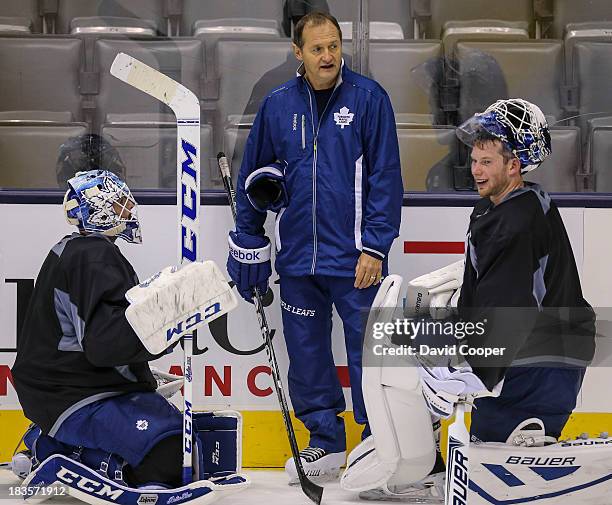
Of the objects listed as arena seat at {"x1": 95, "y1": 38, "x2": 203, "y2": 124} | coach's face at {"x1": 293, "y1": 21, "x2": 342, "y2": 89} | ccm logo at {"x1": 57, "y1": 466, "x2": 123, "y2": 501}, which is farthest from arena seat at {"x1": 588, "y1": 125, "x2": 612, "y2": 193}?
ccm logo at {"x1": 57, "y1": 466, "x2": 123, "y2": 501}

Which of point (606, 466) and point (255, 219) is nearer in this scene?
point (606, 466)

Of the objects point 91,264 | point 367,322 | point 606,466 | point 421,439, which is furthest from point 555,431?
point 91,264

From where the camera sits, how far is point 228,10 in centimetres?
404

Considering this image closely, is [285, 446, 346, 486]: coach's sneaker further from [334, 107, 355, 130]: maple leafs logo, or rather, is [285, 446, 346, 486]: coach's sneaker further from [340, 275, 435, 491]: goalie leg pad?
[334, 107, 355, 130]: maple leafs logo

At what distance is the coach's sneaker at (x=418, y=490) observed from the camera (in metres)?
3.37

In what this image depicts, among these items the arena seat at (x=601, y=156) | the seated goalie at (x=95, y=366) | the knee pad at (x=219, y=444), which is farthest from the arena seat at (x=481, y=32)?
the knee pad at (x=219, y=444)

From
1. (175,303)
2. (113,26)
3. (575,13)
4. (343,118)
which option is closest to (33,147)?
(113,26)

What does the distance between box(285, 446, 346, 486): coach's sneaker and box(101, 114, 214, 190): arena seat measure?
0.89 metres

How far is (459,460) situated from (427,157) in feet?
4.21

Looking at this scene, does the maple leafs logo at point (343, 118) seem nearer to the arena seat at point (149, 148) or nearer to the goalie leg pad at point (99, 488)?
the arena seat at point (149, 148)

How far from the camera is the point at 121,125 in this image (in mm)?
3912

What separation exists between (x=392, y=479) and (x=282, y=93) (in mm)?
1164

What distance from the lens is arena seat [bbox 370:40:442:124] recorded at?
3.94 meters

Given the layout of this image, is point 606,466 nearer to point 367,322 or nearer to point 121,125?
point 367,322
